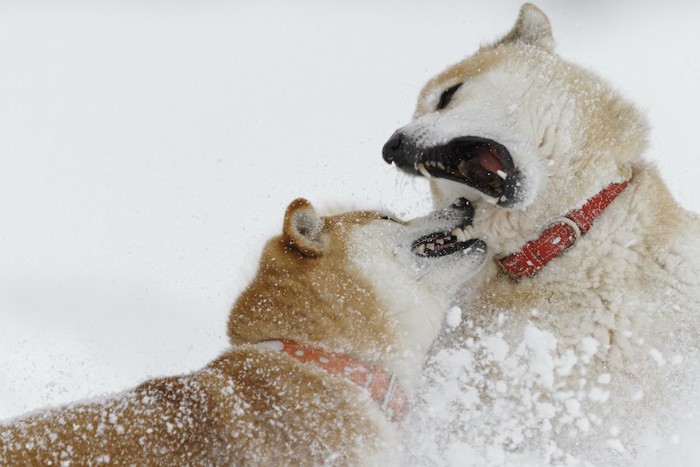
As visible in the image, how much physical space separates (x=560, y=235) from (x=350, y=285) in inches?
41.0

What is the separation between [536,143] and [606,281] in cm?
72

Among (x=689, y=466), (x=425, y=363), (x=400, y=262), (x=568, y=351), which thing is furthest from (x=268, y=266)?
(x=689, y=466)

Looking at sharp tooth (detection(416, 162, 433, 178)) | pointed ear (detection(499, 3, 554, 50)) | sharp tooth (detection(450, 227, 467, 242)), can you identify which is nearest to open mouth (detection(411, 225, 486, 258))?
sharp tooth (detection(450, 227, 467, 242))

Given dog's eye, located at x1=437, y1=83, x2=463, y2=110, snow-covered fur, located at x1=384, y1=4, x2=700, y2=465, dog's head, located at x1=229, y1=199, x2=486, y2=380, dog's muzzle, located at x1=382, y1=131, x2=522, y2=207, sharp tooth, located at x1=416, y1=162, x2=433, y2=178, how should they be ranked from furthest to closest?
dog's eye, located at x1=437, y1=83, x2=463, y2=110, sharp tooth, located at x1=416, y1=162, x2=433, y2=178, dog's muzzle, located at x1=382, y1=131, x2=522, y2=207, snow-covered fur, located at x1=384, y1=4, x2=700, y2=465, dog's head, located at x1=229, y1=199, x2=486, y2=380

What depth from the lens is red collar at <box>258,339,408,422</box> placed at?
2.84 meters

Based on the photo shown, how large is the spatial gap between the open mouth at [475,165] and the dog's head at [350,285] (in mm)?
325

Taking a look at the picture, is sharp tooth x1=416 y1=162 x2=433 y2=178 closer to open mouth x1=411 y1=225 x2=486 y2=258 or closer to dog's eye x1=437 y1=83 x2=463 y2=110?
open mouth x1=411 y1=225 x2=486 y2=258

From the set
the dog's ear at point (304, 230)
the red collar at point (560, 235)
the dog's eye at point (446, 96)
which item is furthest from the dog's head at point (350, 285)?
the dog's eye at point (446, 96)

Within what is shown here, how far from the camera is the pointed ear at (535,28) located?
396 cm

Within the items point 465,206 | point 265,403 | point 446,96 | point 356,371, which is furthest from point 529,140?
point 265,403

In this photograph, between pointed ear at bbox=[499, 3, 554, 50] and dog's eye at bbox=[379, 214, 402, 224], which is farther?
pointed ear at bbox=[499, 3, 554, 50]

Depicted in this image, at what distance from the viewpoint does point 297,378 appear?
9.19 ft

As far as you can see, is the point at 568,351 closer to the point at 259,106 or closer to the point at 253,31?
the point at 259,106

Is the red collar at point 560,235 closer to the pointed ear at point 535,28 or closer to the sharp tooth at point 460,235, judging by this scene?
the sharp tooth at point 460,235
